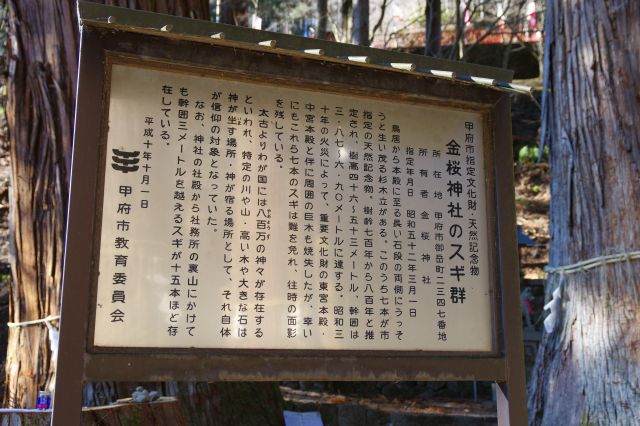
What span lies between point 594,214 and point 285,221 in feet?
6.99

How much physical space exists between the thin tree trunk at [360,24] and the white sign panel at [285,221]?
575 cm

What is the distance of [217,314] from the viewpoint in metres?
2.21

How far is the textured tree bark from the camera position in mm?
3303

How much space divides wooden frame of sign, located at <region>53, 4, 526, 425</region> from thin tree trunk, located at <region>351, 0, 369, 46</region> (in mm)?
5709

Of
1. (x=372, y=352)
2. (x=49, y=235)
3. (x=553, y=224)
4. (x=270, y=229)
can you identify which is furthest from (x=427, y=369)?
(x=49, y=235)

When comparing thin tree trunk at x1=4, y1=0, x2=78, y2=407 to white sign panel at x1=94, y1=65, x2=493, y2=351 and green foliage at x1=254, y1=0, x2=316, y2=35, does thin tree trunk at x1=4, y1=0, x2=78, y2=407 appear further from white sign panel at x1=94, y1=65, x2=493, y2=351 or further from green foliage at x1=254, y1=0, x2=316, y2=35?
green foliage at x1=254, y1=0, x2=316, y2=35

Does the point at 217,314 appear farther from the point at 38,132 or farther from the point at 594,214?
the point at 594,214

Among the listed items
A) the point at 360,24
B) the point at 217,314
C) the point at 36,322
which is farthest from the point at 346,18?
the point at 217,314

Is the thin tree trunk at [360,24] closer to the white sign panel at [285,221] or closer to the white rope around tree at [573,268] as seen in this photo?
the white rope around tree at [573,268]

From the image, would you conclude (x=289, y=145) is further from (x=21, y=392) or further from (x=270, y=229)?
(x=21, y=392)

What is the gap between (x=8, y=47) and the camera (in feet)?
11.7

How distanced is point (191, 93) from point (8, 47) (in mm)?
1898

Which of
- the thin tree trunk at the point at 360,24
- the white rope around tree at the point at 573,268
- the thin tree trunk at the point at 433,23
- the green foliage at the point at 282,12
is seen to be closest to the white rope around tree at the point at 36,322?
the white rope around tree at the point at 573,268

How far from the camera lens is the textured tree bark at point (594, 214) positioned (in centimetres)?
330
